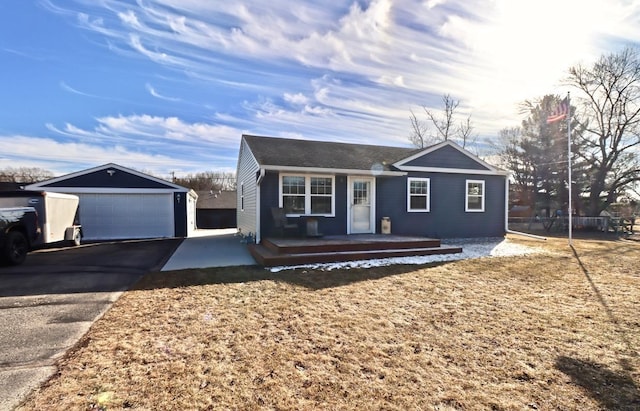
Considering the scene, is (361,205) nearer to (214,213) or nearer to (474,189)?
(474,189)

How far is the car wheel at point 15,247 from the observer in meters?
7.54

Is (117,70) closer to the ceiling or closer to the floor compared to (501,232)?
closer to the ceiling

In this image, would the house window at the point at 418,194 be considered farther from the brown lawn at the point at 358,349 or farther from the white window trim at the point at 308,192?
the brown lawn at the point at 358,349

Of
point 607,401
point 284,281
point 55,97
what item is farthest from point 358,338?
point 55,97

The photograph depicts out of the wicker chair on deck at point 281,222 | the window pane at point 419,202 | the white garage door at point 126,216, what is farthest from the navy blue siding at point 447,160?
the white garage door at point 126,216

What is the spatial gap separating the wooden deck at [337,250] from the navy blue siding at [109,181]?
8.52m

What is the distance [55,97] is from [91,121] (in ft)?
30.2

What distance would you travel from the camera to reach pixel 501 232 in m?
13.2

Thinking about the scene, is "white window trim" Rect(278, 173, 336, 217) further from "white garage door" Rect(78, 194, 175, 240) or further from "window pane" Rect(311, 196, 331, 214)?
"white garage door" Rect(78, 194, 175, 240)

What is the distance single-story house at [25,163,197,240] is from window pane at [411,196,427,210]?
1057 cm

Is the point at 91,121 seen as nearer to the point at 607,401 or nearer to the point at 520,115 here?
the point at 607,401

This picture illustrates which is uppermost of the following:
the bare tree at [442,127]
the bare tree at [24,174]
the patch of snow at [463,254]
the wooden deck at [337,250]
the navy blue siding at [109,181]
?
the bare tree at [442,127]

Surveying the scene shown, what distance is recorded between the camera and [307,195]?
415 inches

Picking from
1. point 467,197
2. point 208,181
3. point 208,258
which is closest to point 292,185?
point 208,258
